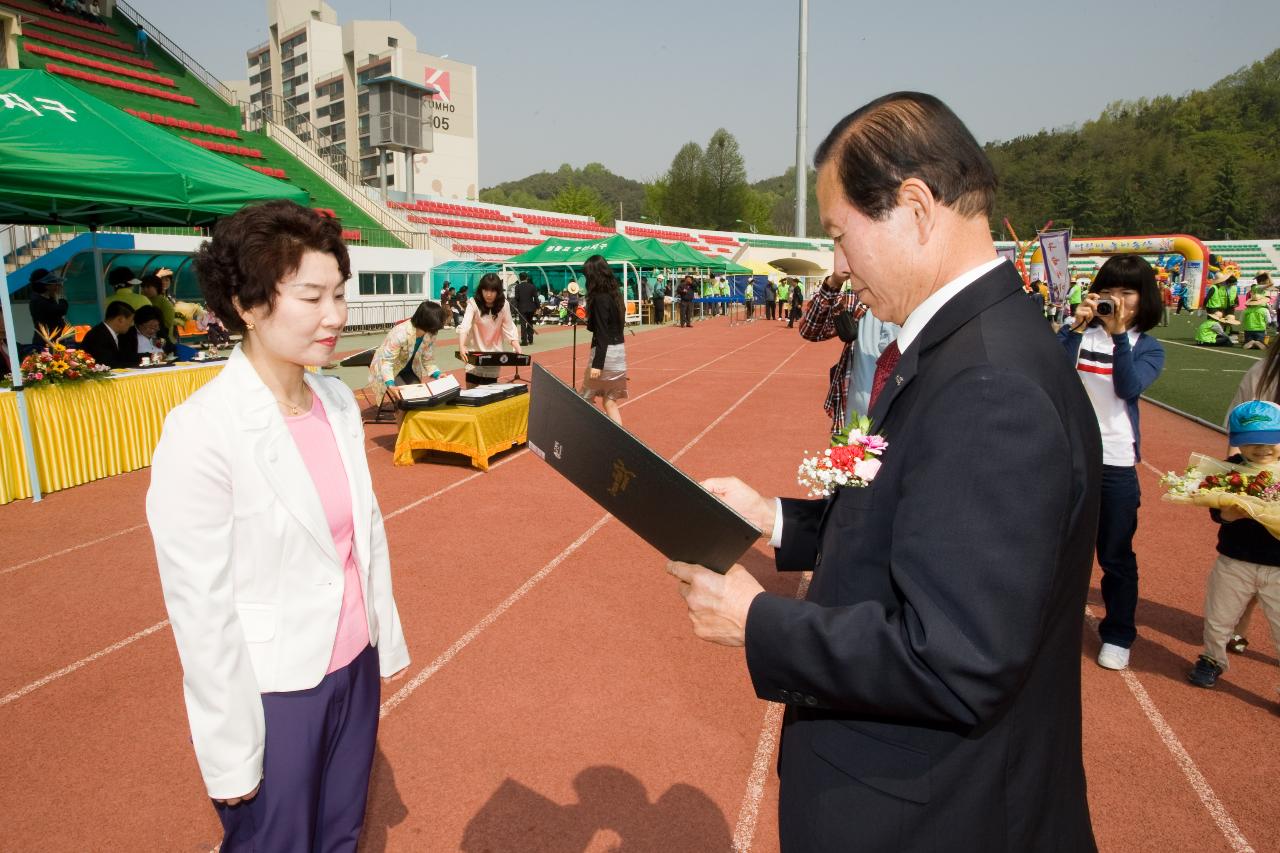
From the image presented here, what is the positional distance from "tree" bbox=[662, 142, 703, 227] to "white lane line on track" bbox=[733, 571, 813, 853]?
8462 centimetres

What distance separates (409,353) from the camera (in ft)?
27.7

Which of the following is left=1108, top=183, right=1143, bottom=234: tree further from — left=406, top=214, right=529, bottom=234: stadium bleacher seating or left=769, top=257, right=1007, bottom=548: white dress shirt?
left=769, top=257, right=1007, bottom=548: white dress shirt

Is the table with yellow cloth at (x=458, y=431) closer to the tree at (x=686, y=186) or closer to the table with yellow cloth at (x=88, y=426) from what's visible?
the table with yellow cloth at (x=88, y=426)

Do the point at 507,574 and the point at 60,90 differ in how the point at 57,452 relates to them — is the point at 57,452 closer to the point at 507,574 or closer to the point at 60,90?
the point at 60,90

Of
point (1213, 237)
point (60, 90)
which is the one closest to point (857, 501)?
point (60, 90)

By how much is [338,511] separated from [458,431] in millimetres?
5763

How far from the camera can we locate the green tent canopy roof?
243 inches

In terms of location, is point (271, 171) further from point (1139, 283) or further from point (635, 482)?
point (635, 482)

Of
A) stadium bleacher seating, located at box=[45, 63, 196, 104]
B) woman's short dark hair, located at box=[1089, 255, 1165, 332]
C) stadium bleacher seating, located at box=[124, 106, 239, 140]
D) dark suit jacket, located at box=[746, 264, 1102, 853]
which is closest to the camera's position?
dark suit jacket, located at box=[746, 264, 1102, 853]

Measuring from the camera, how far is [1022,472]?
955 mm

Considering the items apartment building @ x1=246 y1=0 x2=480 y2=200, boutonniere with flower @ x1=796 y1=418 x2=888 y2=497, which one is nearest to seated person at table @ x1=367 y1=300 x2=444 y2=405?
boutonniere with flower @ x1=796 y1=418 x2=888 y2=497

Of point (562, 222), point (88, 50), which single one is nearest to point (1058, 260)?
point (88, 50)

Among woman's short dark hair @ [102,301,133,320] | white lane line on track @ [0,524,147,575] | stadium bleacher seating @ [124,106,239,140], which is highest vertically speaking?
stadium bleacher seating @ [124,106,239,140]

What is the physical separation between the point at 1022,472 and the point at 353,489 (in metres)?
1.62
